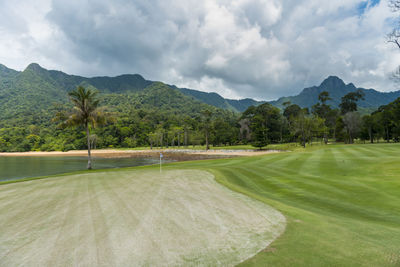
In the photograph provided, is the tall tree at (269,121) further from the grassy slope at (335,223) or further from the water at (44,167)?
the grassy slope at (335,223)

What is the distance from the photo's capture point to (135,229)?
450 cm

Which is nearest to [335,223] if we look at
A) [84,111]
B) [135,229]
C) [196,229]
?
[196,229]

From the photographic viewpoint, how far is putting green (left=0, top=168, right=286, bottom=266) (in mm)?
3430

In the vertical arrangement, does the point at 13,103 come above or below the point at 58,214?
above

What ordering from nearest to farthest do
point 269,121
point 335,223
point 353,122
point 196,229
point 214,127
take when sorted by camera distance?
point 196,229
point 335,223
point 353,122
point 214,127
point 269,121

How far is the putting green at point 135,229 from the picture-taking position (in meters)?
3.43

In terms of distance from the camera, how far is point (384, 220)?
5461mm

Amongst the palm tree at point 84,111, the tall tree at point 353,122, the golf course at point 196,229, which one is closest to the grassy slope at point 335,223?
the golf course at point 196,229

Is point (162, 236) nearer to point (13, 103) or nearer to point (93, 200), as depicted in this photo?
point (93, 200)

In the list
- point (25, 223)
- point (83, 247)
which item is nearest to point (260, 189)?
point (83, 247)

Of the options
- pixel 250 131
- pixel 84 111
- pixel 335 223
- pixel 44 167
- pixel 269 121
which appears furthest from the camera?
pixel 269 121

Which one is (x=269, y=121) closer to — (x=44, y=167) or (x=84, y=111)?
(x=84, y=111)

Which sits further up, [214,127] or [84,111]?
[214,127]

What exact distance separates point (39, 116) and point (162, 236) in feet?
477
